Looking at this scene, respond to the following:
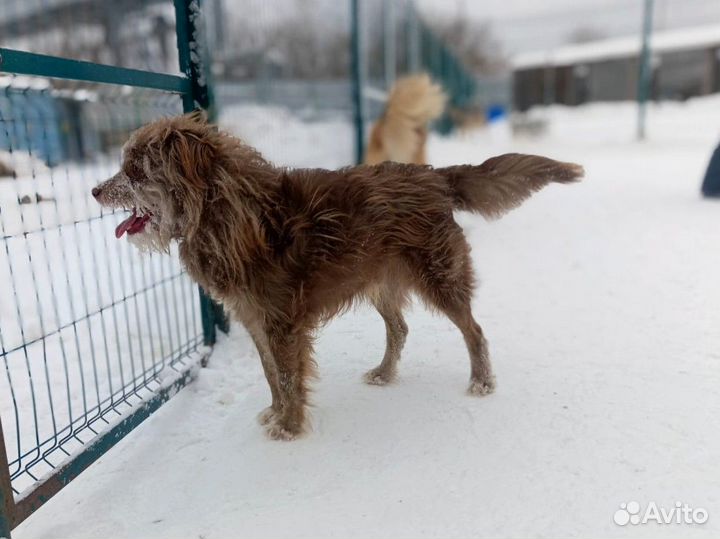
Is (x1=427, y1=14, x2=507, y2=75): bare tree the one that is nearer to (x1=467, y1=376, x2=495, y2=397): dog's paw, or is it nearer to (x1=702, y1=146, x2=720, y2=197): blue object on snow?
(x1=702, y1=146, x2=720, y2=197): blue object on snow

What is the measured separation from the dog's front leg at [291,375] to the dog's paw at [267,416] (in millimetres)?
47

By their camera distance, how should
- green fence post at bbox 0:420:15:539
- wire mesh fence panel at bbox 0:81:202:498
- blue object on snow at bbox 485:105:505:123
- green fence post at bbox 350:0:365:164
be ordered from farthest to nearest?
blue object on snow at bbox 485:105:505:123
green fence post at bbox 350:0:365:164
wire mesh fence panel at bbox 0:81:202:498
green fence post at bbox 0:420:15:539

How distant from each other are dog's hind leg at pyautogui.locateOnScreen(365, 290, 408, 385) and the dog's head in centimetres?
119

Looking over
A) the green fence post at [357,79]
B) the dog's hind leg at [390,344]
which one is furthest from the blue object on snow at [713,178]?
the dog's hind leg at [390,344]

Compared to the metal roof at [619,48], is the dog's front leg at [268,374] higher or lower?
lower

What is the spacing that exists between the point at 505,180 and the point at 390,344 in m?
1.13

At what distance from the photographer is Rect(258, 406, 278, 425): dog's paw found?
2.84 metres

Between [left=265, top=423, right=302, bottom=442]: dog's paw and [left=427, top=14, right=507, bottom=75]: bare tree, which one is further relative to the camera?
[left=427, top=14, right=507, bottom=75]: bare tree

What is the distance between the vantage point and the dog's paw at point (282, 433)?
8.89 feet

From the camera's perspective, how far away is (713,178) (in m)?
6.52

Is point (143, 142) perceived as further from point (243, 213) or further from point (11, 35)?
point (11, 35)

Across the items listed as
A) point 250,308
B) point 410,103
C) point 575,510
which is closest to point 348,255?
point 250,308

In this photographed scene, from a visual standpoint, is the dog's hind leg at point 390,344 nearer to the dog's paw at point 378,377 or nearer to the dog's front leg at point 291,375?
the dog's paw at point 378,377

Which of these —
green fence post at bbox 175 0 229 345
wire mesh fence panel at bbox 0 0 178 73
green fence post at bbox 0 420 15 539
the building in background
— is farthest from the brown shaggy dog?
the building in background
